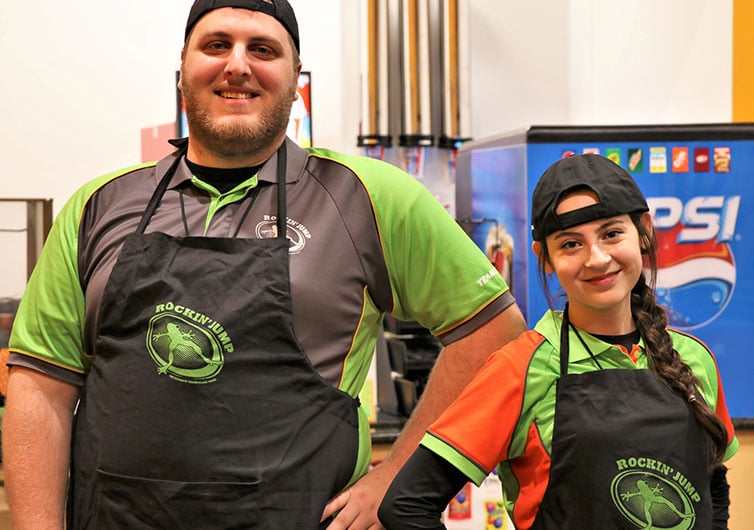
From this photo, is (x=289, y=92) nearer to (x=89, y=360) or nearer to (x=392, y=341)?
(x=89, y=360)

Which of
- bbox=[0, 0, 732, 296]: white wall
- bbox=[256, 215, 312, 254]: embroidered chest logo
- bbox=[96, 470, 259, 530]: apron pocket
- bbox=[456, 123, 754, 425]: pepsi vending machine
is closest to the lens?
bbox=[96, 470, 259, 530]: apron pocket

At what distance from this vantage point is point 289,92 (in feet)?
5.44

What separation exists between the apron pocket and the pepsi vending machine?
150 centimetres

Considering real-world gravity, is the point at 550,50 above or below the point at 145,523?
above

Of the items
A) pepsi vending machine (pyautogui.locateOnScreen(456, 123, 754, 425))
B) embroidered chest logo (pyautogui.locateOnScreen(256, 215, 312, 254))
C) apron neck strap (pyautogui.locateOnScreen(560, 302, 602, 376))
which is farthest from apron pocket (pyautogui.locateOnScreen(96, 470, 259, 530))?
pepsi vending machine (pyautogui.locateOnScreen(456, 123, 754, 425))

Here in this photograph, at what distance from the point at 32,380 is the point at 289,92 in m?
0.68

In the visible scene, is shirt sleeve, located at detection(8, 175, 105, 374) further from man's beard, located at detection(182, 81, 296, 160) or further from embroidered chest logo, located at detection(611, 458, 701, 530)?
embroidered chest logo, located at detection(611, 458, 701, 530)

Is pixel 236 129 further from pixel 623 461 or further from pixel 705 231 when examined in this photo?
pixel 705 231

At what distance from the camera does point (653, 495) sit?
153 cm

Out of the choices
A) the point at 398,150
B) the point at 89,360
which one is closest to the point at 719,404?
the point at 89,360

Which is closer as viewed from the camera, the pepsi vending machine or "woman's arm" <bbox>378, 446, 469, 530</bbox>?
"woman's arm" <bbox>378, 446, 469, 530</bbox>

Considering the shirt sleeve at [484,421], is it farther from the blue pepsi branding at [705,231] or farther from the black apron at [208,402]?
the blue pepsi branding at [705,231]

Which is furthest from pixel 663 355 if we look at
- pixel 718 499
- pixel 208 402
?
pixel 208 402

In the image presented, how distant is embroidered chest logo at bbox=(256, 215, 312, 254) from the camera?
1574mm
